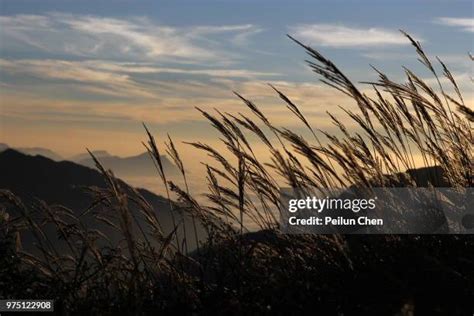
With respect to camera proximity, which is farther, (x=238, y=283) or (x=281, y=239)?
(x=281, y=239)

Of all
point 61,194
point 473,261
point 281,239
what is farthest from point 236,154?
point 61,194

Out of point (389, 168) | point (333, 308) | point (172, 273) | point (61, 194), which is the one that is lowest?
point (333, 308)

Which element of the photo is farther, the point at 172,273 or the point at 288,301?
the point at 172,273

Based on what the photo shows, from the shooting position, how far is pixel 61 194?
58.8 m

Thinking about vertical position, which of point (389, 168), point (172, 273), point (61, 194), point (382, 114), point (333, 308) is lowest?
point (333, 308)

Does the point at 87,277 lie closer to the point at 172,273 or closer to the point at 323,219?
the point at 172,273

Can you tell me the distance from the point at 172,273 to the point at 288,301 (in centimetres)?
59

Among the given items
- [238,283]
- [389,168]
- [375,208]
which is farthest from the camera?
[389,168]

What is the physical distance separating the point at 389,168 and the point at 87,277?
5.39ft

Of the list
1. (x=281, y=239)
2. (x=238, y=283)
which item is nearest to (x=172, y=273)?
(x=238, y=283)

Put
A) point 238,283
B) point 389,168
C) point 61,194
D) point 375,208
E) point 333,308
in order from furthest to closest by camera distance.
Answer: point 61,194, point 389,168, point 375,208, point 238,283, point 333,308

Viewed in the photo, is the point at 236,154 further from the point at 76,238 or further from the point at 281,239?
the point at 76,238

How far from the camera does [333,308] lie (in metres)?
3.12

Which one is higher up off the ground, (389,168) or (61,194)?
(61,194)
